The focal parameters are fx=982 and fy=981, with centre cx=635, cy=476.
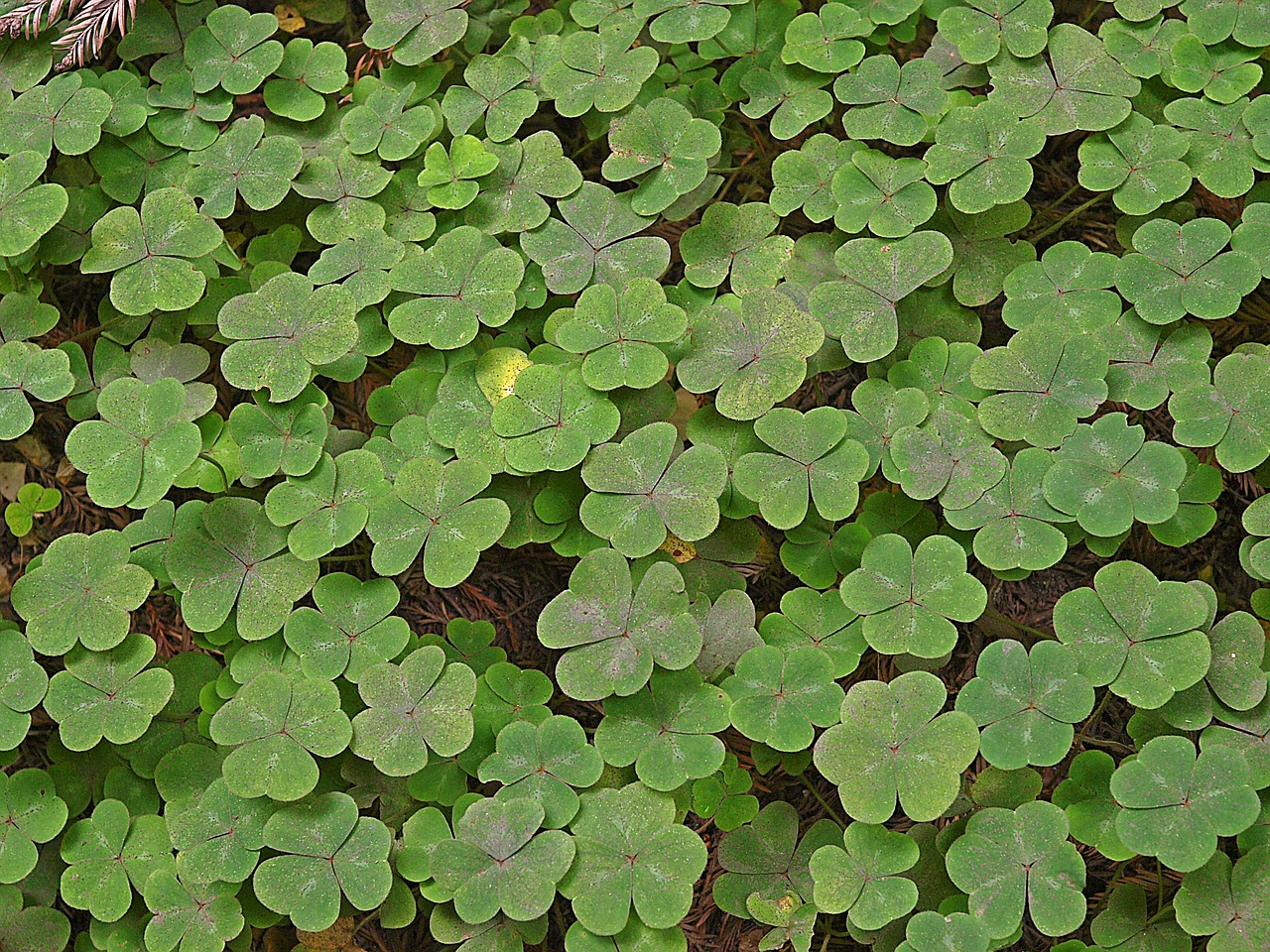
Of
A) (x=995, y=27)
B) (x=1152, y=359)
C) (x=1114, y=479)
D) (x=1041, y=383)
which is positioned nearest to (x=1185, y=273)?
(x=1152, y=359)

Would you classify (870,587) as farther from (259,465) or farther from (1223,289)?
(259,465)

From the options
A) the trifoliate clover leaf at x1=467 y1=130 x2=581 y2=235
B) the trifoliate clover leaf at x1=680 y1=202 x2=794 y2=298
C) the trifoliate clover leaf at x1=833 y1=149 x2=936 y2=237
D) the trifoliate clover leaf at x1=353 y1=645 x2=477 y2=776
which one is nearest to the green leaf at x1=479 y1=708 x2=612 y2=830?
the trifoliate clover leaf at x1=353 y1=645 x2=477 y2=776

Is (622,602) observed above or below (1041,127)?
below

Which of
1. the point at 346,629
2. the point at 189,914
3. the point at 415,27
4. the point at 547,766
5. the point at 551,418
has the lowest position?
the point at 189,914

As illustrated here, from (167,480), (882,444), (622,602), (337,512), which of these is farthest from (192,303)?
(882,444)

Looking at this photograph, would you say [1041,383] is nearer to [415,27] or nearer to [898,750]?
[898,750]

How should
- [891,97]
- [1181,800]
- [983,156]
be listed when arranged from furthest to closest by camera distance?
[891,97] < [983,156] < [1181,800]

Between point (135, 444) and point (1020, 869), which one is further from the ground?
point (135, 444)

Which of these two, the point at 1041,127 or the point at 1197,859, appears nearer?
the point at 1197,859
